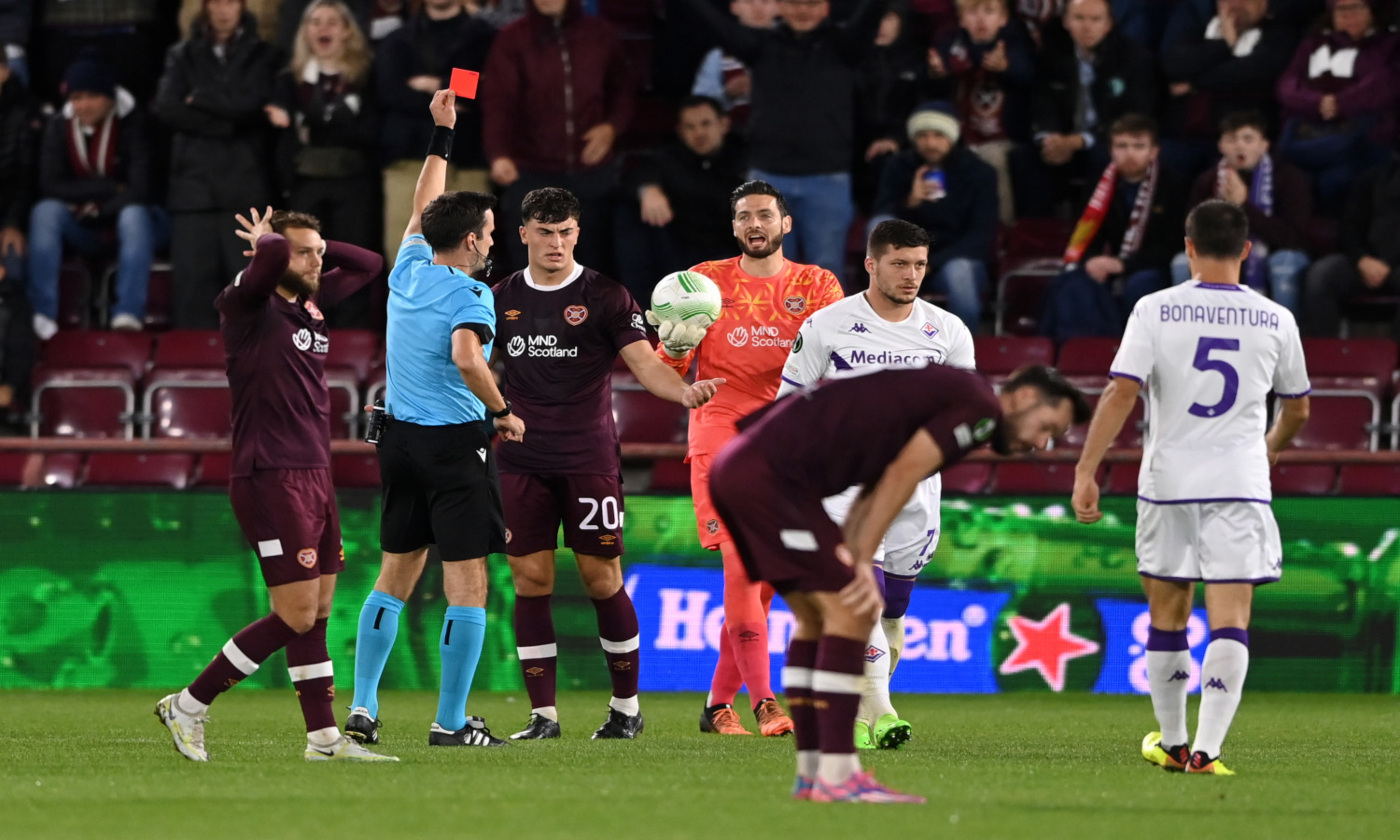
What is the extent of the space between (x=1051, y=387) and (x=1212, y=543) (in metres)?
1.41

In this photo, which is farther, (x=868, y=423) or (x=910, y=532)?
(x=910, y=532)

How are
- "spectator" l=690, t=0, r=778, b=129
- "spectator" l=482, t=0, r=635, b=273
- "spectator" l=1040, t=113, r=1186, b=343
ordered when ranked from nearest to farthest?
"spectator" l=1040, t=113, r=1186, b=343 → "spectator" l=482, t=0, r=635, b=273 → "spectator" l=690, t=0, r=778, b=129

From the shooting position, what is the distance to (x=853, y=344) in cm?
830

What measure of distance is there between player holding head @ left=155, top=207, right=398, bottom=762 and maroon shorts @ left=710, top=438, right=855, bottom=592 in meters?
2.09

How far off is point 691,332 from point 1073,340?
18.1 ft

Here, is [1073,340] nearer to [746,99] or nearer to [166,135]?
[746,99]

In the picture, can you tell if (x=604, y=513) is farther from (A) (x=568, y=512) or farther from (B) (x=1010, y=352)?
(B) (x=1010, y=352)

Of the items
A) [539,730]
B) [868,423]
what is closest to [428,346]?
[539,730]

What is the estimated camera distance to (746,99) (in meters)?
14.8

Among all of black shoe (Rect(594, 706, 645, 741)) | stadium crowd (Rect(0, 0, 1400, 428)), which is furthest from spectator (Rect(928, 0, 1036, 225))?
black shoe (Rect(594, 706, 645, 741))

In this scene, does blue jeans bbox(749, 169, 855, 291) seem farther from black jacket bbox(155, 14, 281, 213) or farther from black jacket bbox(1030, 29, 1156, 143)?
black jacket bbox(155, 14, 281, 213)

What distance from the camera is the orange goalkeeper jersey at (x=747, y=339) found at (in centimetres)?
890

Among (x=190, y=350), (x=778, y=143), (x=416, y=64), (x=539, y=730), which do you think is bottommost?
(x=539, y=730)

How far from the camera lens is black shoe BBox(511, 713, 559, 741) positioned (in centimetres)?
848
